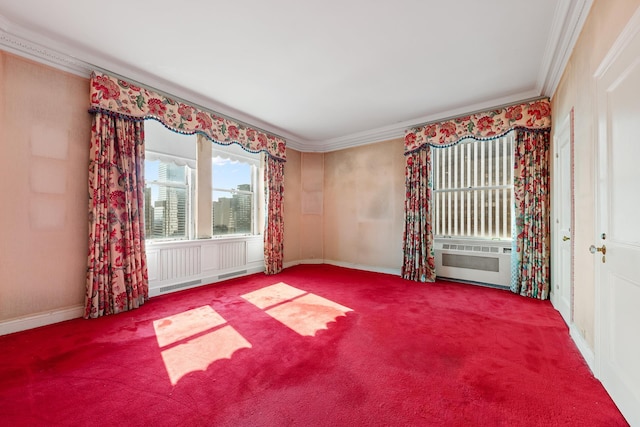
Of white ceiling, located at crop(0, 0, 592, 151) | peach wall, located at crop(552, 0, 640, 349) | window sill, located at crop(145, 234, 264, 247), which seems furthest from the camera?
window sill, located at crop(145, 234, 264, 247)

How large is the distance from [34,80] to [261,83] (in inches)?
85.4

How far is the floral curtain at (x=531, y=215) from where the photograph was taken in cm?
345

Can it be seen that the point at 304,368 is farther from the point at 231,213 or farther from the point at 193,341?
the point at 231,213

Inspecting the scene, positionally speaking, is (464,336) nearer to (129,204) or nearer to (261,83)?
(261,83)

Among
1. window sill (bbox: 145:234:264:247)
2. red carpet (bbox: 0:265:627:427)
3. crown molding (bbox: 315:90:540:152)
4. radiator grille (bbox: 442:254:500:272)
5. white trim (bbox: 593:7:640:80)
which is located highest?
crown molding (bbox: 315:90:540:152)

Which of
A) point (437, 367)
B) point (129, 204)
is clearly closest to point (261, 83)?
point (129, 204)

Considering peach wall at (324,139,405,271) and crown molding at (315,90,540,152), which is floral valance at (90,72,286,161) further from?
peach wall at (324,139,405,271)

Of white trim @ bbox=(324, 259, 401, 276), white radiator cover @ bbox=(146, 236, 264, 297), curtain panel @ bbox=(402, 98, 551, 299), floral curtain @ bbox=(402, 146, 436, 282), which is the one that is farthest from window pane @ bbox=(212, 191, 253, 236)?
curtain panel @ bbox=(402, 98, 551, 299)

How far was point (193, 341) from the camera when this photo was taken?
7.49 ft

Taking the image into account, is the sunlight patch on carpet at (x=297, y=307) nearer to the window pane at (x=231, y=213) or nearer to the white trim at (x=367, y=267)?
the window pane at (x=231, y=213)

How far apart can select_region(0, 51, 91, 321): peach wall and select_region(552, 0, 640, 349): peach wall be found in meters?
4.47

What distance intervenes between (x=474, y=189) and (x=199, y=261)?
14.5 ft

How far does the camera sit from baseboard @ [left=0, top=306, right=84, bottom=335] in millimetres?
2400

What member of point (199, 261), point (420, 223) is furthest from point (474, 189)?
point (199, 261)
